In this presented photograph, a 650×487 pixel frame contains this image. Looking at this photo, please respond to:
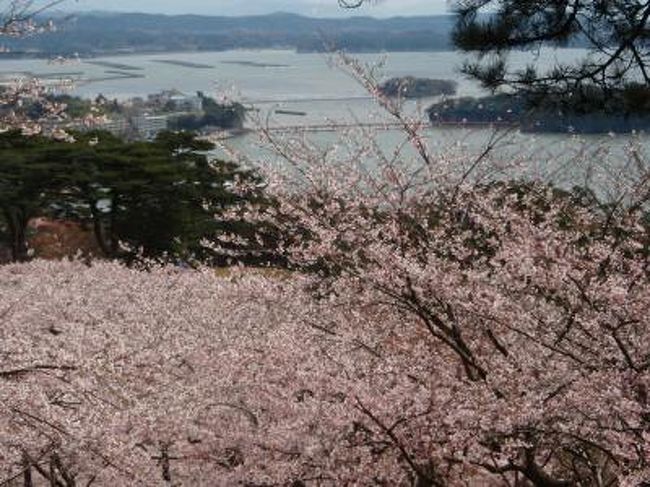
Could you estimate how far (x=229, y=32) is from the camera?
239 feet

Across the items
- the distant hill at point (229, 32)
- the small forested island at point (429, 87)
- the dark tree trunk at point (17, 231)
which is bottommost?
the dark tree trunk at point (17, 231)

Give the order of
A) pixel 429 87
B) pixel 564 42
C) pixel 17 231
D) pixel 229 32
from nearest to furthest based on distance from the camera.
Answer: pixel 564 42 < pixel 429 87 < pixel 17 231 < pixel 229 32

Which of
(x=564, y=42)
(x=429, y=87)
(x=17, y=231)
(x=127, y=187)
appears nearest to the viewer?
(x=564, y=42)

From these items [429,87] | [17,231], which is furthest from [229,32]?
[429,87]

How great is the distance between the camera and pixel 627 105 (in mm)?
5926

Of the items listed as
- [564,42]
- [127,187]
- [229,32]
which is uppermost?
[229,32]

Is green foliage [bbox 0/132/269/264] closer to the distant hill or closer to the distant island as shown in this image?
the distant hill

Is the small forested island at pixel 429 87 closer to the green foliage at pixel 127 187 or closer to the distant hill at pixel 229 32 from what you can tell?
the green foliage at pixel 127 187

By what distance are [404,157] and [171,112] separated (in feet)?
90.2

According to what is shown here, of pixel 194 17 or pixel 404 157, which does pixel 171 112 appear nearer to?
pixel 404 157

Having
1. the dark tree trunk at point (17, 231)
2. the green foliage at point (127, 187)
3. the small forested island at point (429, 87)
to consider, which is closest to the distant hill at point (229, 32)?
the green foliage at point (127, 187)

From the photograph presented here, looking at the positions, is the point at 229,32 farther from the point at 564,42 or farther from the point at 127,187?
the point at 564,42

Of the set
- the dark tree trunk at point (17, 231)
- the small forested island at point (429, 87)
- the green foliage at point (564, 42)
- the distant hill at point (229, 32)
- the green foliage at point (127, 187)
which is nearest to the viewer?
the green foliage at point (564, 42)

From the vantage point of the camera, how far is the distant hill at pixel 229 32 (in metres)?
27.7
